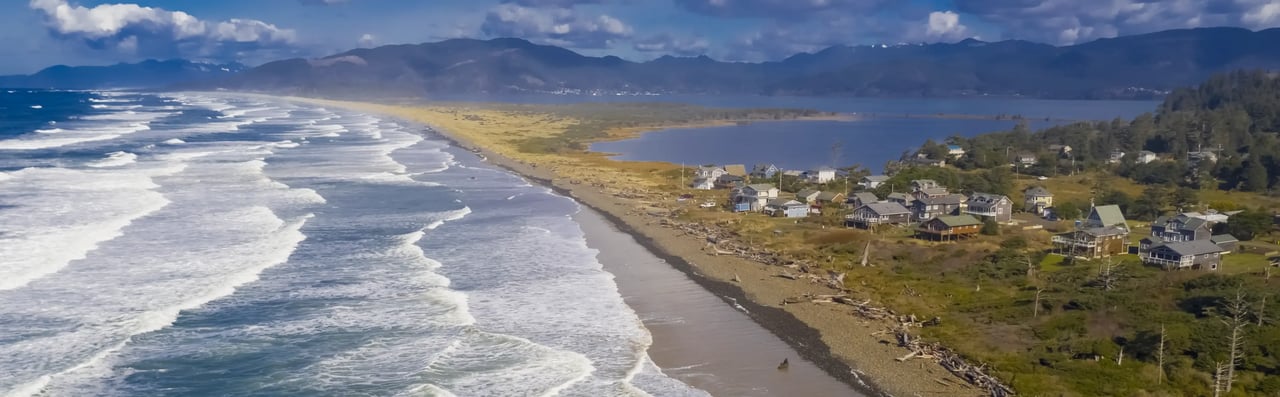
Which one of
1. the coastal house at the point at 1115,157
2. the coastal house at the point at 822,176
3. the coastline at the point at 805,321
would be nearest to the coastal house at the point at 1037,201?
the coastal house at the point at 822,176

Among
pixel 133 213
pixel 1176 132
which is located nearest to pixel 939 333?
pixel 133 213

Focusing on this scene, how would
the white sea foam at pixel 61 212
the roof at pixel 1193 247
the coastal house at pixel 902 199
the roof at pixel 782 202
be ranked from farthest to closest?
the roof at pixel 782 202 < the coastal house at pixel 902 199 < the white sea foam at pixel 61 212 < the roof at pixel 1193 247

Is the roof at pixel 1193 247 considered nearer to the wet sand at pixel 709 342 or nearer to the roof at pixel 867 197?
the roof at pixel 867 197

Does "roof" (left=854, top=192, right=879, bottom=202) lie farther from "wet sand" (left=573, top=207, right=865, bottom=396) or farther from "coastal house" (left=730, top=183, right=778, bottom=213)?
"wet sand" (left=573, top=207, right=865, bottom=396)

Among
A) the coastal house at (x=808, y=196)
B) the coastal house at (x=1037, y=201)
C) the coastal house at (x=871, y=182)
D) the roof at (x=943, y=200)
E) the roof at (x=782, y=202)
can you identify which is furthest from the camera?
the coastal house at (x=871, y=182)

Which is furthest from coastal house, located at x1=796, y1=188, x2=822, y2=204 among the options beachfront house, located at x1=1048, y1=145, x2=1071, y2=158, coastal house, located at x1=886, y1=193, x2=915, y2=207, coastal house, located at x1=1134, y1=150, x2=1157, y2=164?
beachfront house, located at x1=1048, y1=145, x2=1071, y2=158

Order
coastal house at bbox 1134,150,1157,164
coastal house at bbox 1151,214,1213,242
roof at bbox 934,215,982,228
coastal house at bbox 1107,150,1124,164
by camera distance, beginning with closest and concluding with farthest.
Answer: coastal house at bbox 1151,214,1213,242
roof at bbox 934,215,982,228
coastal house at bbox 1134,150,1157,164
coastal house at bbox 1107,150,1124,164
